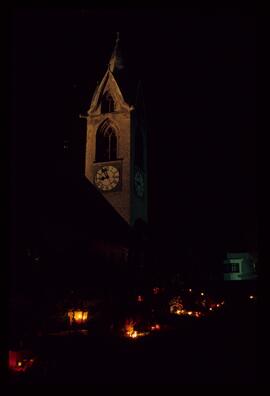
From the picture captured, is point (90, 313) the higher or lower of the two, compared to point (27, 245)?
lower

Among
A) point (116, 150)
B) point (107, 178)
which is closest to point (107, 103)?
point (116, 150)

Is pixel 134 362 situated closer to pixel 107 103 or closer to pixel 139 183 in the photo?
pixel 139 183

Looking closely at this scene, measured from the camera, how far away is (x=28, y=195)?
19.2 meters

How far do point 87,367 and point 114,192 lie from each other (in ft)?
88.2

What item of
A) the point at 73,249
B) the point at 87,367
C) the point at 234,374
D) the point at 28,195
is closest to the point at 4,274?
the point at 87,367

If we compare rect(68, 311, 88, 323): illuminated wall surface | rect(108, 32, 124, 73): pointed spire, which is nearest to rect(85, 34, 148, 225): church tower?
rect(108, 32, 124, 73): pointed spire

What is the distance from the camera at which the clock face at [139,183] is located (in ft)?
122

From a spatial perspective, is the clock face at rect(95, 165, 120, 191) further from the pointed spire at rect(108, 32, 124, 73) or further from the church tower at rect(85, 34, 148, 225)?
the pointed spire at rect(108, 32, 124, 73)

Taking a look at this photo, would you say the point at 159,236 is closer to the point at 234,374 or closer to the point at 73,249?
the point at 73,249

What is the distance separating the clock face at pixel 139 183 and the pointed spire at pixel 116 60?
33.9 ft

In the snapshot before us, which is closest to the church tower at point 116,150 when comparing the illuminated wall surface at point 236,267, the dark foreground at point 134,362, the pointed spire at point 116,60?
the pointed spire at point 116,60

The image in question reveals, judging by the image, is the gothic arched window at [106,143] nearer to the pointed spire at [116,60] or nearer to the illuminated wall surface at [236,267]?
the pointed spire at [116,60]

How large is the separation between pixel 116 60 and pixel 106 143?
9631 mm

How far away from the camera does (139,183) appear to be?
3834 centimetres
